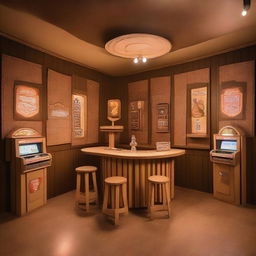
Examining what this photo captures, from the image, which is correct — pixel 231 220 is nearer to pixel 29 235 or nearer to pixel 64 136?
pixel 29 235

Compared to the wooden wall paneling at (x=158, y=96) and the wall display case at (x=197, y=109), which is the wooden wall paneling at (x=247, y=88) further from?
the wooden wall paneling at (x=158, y=96)

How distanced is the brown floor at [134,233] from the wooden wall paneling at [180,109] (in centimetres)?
168

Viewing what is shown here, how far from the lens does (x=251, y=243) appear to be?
2430 mm

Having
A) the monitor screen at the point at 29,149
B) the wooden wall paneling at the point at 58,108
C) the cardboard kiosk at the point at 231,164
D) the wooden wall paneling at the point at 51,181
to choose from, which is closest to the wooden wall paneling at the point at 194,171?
the cardboard kiosk at the point at 231,164

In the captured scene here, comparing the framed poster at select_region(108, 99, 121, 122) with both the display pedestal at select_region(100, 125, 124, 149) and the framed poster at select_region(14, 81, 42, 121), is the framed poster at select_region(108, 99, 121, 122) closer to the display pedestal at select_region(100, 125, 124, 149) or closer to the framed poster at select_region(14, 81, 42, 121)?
the display pedestal at select_region(100, 125, 124, 149)

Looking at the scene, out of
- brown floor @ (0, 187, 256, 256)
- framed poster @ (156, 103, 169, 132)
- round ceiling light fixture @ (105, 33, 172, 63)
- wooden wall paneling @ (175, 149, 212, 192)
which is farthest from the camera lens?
framed poster @ (156, 103, 169, 132)

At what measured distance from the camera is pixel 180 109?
4777 mm

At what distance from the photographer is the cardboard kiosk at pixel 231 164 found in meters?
→ 3.61

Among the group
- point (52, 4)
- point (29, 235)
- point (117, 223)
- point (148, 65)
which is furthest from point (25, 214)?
point (148, 65)

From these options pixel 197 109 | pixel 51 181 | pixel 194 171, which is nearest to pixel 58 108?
pixel 51 181

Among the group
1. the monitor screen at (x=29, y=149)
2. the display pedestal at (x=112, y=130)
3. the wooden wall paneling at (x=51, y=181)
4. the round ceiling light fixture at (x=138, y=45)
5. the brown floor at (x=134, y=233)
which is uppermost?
the round ceiling light fixture at (x=138, y=45)

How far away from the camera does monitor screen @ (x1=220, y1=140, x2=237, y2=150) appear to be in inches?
145

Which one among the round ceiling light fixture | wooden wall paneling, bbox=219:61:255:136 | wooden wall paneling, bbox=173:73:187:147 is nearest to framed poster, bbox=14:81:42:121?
the round ceiling light fixture

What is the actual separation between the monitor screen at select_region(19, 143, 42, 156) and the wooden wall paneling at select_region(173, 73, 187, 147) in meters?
3.10
